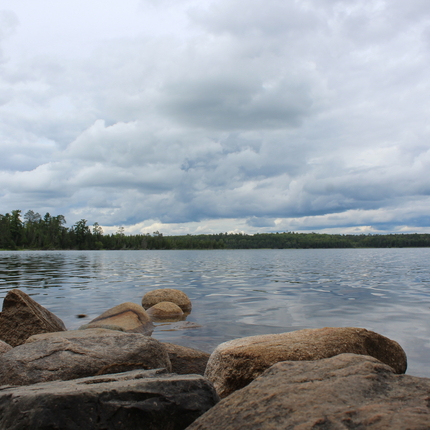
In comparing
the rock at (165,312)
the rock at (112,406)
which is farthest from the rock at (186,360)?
the rock at (165,312)

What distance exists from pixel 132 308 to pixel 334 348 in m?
7.52

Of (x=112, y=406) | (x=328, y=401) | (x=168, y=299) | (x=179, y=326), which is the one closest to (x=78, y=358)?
(x=112, y=406)

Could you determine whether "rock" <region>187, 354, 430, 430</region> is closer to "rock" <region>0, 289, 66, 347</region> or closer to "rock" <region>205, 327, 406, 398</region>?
"rock" <region>205, 327, 406, 398</region>

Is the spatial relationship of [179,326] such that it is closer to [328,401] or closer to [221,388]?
[221,388]

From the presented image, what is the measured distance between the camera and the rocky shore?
295cm

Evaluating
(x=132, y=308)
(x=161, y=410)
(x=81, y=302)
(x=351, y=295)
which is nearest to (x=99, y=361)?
(x=161, y=410)

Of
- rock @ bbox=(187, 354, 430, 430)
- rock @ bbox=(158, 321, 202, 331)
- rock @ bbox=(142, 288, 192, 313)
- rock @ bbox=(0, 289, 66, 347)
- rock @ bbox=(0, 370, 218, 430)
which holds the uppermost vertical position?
Answer: rock @ bbox=(187, 354, 430, 430)

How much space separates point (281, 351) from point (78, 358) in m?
3.16

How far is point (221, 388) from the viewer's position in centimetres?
551

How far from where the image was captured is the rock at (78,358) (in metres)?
5.14

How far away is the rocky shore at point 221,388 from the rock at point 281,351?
16mm

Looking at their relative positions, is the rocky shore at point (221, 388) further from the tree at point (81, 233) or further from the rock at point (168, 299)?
the tree at point (81, 233)

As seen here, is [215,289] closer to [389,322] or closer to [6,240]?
[389,322]

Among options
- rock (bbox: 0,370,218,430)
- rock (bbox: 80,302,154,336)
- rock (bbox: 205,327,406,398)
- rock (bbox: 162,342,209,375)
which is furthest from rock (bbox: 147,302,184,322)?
rock (bbox: 0,370,218,430)
